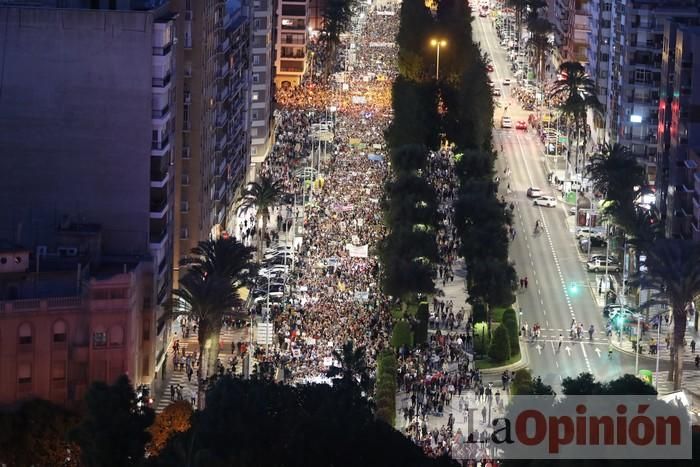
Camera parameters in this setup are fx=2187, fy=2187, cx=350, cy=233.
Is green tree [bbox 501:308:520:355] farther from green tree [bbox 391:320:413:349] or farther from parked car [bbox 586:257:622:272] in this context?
parked car [bbox 586:257:622:272]

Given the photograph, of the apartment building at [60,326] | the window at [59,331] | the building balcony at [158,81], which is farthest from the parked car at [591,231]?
the window at [59,331]

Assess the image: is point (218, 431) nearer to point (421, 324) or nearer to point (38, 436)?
point (38, 436)

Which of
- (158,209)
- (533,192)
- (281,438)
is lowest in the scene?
(281,438)

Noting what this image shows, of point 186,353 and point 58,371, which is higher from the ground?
point 186,353

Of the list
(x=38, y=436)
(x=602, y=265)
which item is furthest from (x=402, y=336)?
(x=38, y=436)

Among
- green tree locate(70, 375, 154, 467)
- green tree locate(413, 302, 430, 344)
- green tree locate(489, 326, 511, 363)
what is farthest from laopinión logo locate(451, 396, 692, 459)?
green tree locate(413, 302, 430, 344)

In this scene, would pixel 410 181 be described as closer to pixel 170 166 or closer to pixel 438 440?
pixel 170 166

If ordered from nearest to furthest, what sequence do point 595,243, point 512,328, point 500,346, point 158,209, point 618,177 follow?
point 158,209
point 500,346
point 512,328
point 595,243
point 618,177

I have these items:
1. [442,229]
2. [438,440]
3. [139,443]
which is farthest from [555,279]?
[139,443]
